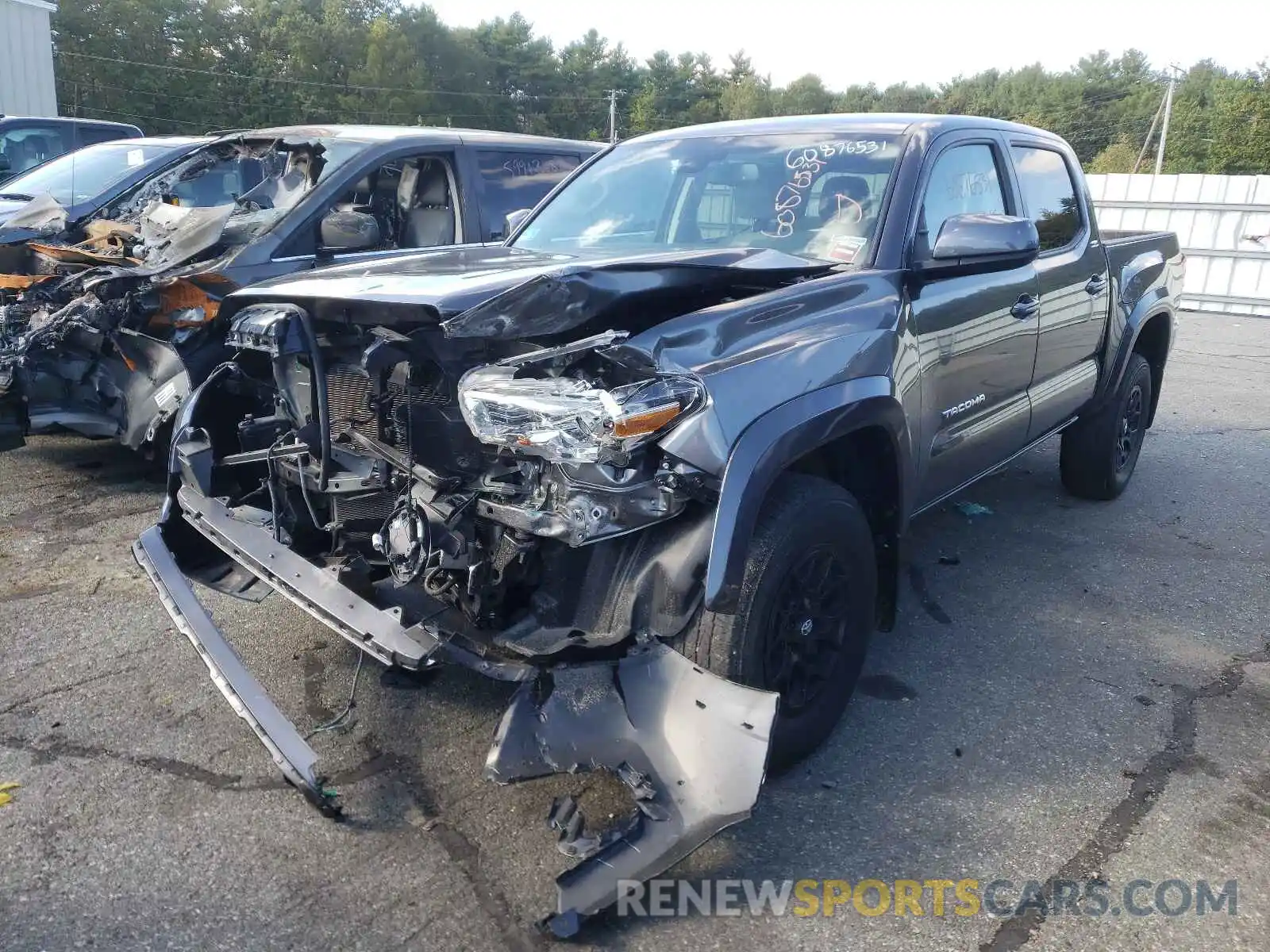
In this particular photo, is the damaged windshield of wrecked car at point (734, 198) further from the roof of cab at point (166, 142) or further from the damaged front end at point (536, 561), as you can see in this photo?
the roof of cab at point (166, 142)

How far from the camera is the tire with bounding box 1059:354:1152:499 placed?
5289 millimetres

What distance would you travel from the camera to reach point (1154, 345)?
571 centimetres

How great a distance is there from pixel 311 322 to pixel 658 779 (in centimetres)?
155

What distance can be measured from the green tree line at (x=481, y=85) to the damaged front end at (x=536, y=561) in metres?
30.3


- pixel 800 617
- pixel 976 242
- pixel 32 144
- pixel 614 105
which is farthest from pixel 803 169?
pixel 614 105

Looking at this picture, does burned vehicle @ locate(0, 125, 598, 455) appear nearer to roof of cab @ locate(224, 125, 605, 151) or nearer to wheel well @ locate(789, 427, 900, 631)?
roof of cab @ locate(224, 125, 605, 151)

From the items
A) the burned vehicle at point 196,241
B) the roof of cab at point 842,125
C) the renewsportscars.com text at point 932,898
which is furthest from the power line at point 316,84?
the renewsportscars.com text at point 932,898

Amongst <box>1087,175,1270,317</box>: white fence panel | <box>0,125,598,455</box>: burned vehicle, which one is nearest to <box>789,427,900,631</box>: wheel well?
<box>0,125,598,455</box>: burned vehicle

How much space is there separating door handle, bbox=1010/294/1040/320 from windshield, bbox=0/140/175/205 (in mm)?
5786

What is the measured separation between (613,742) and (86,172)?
6.86 m

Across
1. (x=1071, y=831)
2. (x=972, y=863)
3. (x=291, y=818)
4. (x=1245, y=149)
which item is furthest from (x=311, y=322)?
(x=1245, y=149)

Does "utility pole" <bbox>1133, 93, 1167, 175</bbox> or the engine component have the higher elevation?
"utility pole" <bbox>1133, 93, 1167, 175</bbox>

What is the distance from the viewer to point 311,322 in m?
2.77

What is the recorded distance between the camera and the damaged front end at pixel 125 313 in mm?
4758
